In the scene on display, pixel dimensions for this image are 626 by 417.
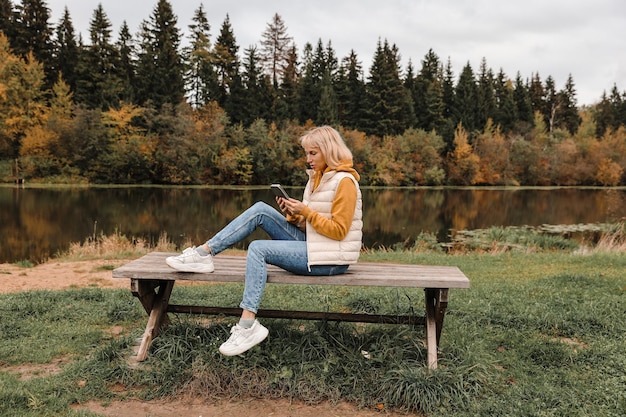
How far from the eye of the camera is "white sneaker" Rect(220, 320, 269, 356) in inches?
151

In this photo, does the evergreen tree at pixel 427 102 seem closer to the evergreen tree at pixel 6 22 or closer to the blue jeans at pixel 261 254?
the evergreen tree at pixel 6 22

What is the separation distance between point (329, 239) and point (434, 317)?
108 cm

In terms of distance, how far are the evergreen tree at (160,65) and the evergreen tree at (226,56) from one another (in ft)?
14.7

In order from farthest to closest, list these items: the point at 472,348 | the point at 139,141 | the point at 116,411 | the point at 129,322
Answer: the point at 139,141 → the point at 129,322 → the point at 472,348 → the point at 116,411

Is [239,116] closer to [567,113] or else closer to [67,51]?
[67,51]

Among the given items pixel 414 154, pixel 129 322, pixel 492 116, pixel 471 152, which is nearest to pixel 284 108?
pixel 414 154

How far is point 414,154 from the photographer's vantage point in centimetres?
5562

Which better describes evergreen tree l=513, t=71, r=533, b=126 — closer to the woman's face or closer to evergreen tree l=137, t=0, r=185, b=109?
evergreen tree l=137, t=0, r=185, b=109

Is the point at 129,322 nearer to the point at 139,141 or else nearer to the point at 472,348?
the point at 472,348

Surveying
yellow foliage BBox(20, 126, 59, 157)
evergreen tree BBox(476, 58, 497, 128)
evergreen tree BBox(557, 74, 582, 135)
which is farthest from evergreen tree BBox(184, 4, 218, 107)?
evergreen tree BBox(557, 74, 582, 135)

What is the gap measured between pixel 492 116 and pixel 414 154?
16759 millimetres

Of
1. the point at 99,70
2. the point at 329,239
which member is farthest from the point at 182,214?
the point at 99,70

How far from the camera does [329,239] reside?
3969mm

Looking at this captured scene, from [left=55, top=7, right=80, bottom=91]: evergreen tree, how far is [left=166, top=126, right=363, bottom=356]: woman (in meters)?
52.0
